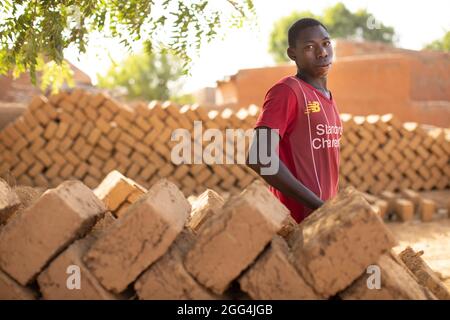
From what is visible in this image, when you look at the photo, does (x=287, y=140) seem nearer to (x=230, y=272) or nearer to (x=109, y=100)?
(x=230, y=272)

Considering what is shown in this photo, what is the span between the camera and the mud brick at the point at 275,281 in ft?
6.61

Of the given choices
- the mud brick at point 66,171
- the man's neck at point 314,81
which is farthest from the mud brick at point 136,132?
the man's neck at point 314,81

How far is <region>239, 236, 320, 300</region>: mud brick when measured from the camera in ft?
6.61

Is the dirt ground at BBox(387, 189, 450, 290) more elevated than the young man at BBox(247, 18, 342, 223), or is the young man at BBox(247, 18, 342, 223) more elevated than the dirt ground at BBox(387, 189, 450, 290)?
the young man at BBox(247, 18, 342, 223)

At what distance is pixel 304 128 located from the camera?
249 cm

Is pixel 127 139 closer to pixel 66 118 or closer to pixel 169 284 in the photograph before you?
pixel 66 118

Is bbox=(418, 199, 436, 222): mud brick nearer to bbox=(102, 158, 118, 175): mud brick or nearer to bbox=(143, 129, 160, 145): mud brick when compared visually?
bbox=(143, 129, 160, 145): mud brick

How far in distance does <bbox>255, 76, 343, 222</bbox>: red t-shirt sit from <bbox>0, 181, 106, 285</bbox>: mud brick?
92 centimetres

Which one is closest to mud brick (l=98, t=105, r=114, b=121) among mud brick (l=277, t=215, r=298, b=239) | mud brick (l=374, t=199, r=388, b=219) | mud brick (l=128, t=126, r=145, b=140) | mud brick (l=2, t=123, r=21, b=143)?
mud brick (l=128, t=126, r=145, b=140)

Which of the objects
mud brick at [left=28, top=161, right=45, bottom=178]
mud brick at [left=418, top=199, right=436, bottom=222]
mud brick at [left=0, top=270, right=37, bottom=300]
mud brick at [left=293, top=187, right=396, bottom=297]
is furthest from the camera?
mud brick at [left=418, top=199, right=436, bottom=222]

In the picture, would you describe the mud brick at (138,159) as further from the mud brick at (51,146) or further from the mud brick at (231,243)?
the mud brick at (231,243)

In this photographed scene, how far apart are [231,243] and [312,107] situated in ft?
2.74

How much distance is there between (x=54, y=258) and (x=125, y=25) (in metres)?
1.66
